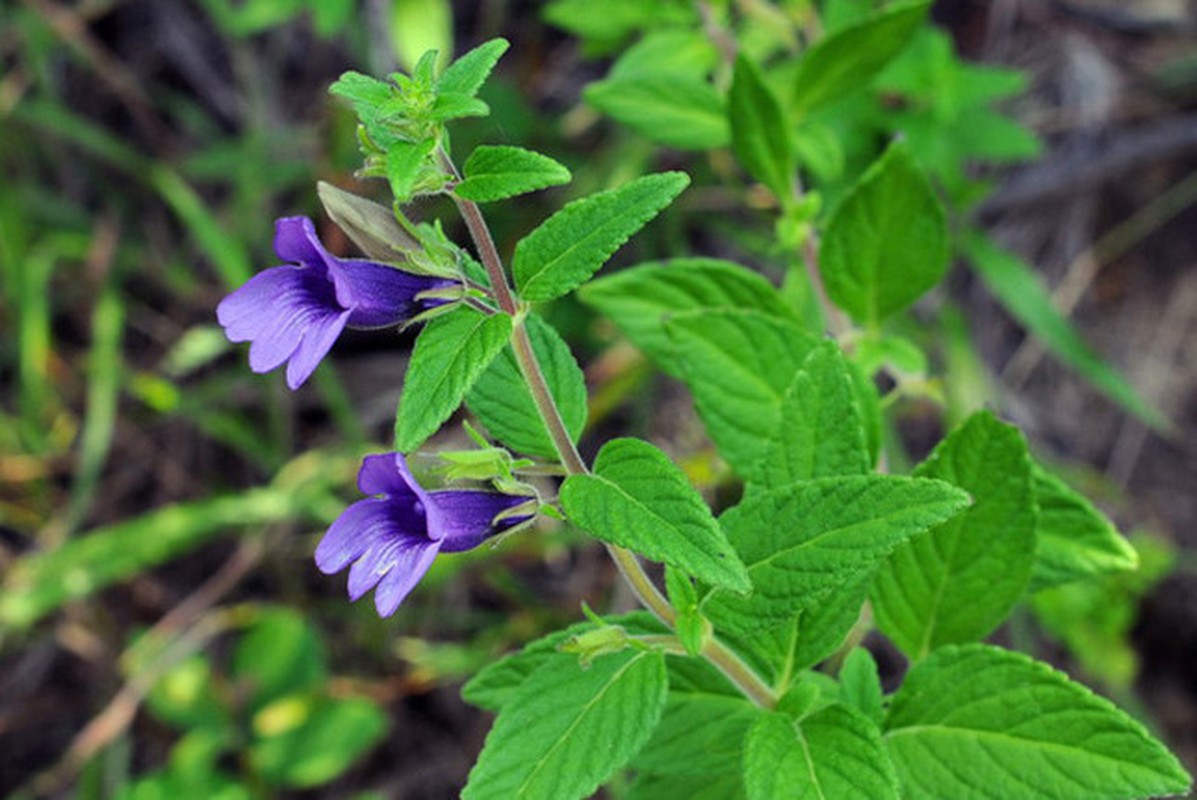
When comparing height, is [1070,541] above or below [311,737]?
above

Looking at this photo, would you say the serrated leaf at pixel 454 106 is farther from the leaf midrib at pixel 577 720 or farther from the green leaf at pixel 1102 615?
the green leaf at pixel 1102 615

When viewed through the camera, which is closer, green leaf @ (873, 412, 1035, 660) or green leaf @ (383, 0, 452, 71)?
green leaf @ (873, 412, 1035, 660)

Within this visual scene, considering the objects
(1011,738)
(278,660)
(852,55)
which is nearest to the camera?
(1011,738)

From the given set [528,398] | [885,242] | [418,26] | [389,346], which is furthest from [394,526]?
[389,346]

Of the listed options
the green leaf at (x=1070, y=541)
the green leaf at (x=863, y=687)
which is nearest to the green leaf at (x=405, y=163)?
the green leaf at (x=863, y=687)

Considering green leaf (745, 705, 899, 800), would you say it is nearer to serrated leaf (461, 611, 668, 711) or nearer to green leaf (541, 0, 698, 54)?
serrated leaf (461, 611, 668, 711)

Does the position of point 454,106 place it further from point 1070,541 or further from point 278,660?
point 278,660

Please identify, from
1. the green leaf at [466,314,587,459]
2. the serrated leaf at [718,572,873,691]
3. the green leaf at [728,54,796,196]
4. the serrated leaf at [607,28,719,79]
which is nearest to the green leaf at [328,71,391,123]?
the green leaf at [466,314,587,459]
